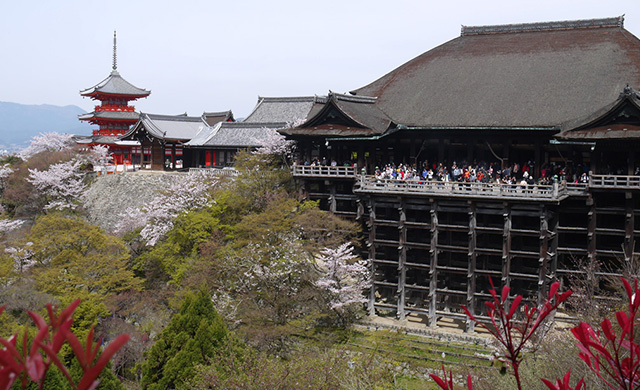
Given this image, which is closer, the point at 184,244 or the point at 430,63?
the point at 184,244

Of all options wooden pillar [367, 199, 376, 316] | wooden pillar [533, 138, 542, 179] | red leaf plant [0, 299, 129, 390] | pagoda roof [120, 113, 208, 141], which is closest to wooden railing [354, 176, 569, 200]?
wooden pillar [367, 199, 376, 316]

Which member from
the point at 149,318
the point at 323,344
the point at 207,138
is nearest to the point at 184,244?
the point at 149,318

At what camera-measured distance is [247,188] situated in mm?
35969

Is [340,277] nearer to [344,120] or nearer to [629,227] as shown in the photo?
[344,120]

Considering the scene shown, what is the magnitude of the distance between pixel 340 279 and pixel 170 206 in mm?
12055

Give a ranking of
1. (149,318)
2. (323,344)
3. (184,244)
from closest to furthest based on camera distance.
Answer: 1. (323,344)
2. (149,318)
3. (184,244)

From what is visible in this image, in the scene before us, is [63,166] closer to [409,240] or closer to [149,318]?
[149,318]

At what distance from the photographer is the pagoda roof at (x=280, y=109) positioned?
49.7 m

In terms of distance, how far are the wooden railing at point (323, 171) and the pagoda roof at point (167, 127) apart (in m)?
18.0

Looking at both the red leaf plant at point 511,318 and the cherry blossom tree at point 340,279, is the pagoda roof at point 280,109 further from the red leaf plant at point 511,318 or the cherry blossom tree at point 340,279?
the red leaf plant at point 511,318

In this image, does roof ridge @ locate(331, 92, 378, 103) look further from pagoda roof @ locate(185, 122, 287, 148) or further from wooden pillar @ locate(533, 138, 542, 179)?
wooden pillar @ locate(533, 138, 542, 179)

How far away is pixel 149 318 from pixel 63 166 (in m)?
23.5

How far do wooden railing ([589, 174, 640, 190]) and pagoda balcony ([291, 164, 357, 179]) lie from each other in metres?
12.4

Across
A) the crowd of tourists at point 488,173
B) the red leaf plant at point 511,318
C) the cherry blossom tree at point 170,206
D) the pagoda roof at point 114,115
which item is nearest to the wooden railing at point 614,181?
the crowd of tourists at point 488,173
